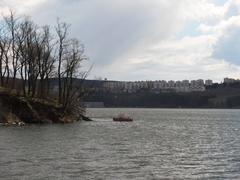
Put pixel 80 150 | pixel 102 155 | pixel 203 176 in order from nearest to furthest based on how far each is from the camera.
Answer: pixel 203 176, pixel 102 155, pixel 80 150

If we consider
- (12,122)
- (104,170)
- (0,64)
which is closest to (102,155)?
(104,170)

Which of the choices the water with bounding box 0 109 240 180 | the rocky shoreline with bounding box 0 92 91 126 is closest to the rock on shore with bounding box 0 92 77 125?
the rocky shoreline with bounding box 0 92 91 126

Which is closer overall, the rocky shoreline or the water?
the water

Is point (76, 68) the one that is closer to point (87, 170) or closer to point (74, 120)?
point (74, 120)

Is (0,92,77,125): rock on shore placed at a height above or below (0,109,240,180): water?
above

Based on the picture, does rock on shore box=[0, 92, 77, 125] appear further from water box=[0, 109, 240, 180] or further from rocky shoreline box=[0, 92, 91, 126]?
water box=[0, 109, 240, 180]

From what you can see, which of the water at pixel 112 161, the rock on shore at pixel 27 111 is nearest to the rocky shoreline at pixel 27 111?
the rock on shore at pixel 27 111

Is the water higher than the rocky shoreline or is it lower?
lower

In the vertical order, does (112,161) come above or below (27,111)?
below

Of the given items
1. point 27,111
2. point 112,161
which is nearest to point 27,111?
point 27,111

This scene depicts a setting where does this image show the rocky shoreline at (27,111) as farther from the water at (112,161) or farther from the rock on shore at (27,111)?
the water at (112,161)

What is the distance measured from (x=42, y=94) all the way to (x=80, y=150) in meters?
61.5

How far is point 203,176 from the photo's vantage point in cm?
3434

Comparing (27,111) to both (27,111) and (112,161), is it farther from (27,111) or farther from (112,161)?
(112,161)
